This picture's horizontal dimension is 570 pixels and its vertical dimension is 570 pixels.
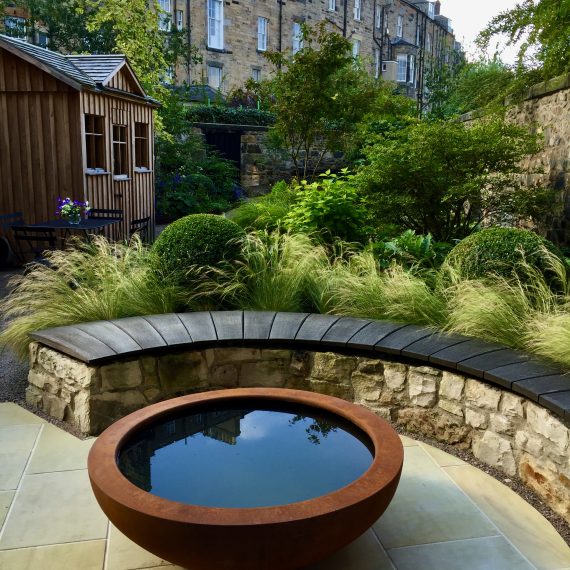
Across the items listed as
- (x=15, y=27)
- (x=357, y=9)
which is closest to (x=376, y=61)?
(x=357, y=9)

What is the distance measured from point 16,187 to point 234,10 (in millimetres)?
17576

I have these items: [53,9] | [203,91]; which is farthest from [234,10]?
[53,9]

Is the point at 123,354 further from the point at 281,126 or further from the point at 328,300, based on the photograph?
the point at 281,126

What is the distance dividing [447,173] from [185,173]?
9480 millimetres

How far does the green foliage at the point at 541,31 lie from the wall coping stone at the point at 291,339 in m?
3.87

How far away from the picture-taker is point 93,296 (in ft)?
15.0

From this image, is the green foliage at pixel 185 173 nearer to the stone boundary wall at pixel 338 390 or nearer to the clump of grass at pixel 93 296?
the clump of grass at pixel 93 296

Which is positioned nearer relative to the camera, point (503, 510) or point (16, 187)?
point (503, 510)

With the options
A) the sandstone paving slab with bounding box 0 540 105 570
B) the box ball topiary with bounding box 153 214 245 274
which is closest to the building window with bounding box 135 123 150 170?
the box ball topiary with bounding box 153 214 245 274

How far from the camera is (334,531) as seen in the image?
2135 millimetres

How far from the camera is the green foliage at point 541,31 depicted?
19.7ft

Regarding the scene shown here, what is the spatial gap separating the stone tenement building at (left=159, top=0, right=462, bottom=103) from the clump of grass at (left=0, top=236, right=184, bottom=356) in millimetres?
13535

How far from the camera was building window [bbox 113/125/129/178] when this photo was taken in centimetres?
1012

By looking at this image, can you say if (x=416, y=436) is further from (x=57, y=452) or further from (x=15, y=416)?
(x=15, y=416)
